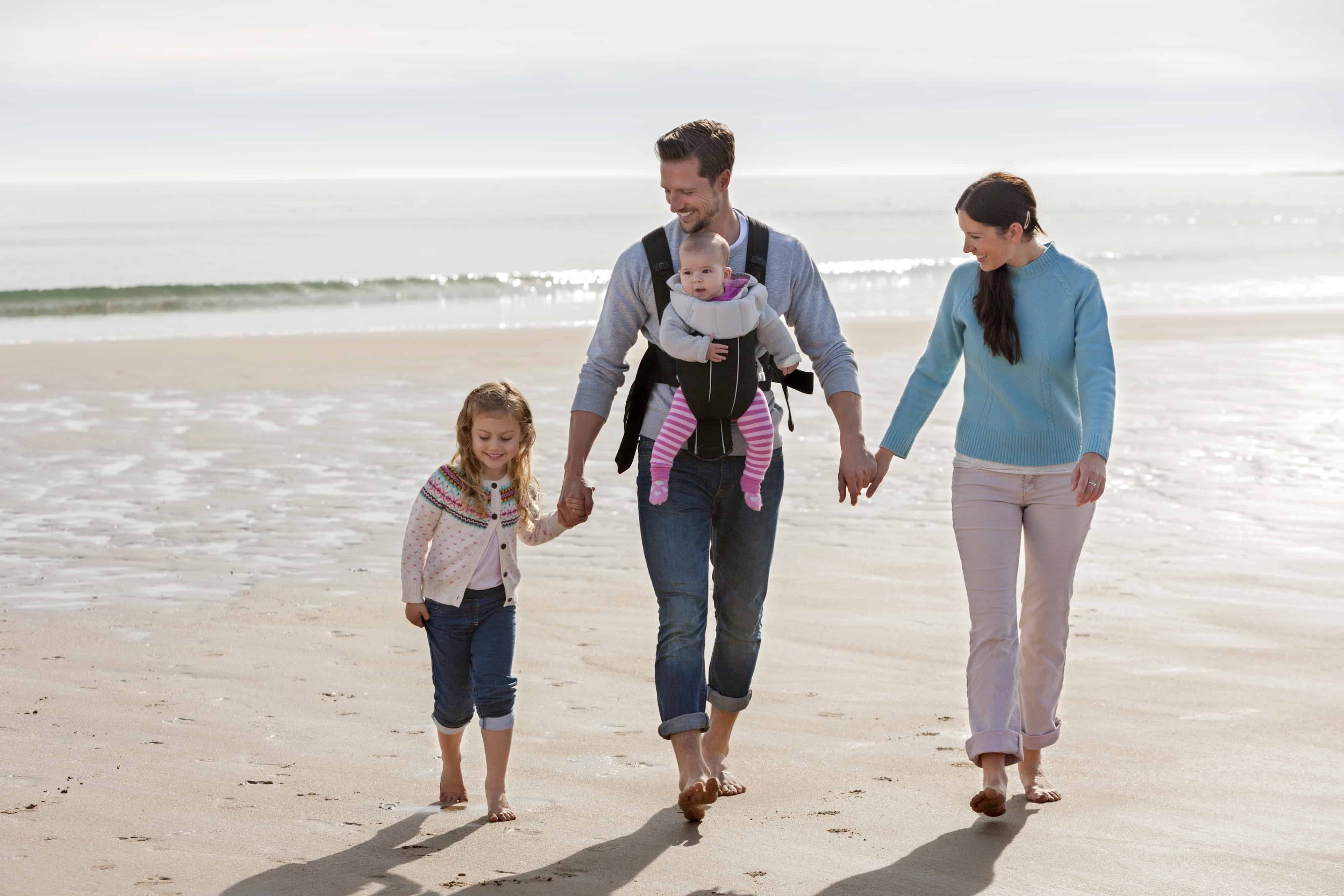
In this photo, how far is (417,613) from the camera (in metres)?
4.09

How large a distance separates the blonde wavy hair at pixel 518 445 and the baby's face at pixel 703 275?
0.59 metres

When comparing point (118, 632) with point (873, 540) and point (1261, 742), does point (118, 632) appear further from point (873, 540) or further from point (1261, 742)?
point (1261, 742)

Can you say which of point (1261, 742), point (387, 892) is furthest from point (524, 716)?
point (1261, 742)

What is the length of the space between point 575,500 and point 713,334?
0.65m

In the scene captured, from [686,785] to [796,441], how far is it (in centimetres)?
716

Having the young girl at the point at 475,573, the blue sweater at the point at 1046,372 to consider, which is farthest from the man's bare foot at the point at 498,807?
the blue sweater at the point at 1046,372

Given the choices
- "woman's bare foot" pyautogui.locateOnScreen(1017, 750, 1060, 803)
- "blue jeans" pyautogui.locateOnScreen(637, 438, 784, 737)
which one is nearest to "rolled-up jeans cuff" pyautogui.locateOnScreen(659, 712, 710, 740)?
"blue jeans" pyautogui.locateOnScreen(637, 438, 784, 737)

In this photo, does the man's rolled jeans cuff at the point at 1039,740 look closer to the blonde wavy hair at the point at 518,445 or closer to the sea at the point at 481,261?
the blonde wavy hair at the point at 518,445

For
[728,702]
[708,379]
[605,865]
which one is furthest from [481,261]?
[605,865]

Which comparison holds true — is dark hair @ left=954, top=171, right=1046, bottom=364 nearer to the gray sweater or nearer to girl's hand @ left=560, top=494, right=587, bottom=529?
the gray sweater

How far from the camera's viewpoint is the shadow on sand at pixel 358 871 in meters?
3.46

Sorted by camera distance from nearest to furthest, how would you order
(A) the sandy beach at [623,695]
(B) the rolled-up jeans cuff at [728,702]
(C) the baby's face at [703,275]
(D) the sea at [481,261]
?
(A) the sandy beach at [623,695] → (C) the baby's face at [703,275] → (B) the rolled-up jeans cuff at [728,702] → (D) the sea at [481,261]

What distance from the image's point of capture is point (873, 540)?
7824mm

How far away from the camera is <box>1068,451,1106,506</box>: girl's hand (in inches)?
152
